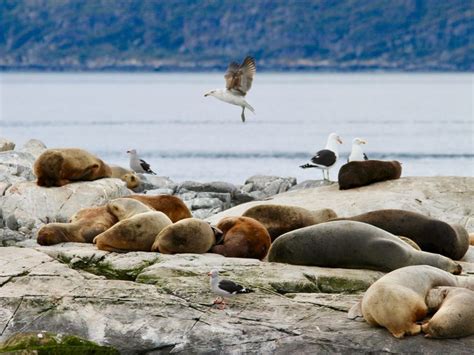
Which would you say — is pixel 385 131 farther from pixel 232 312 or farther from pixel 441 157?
pixel 232 312

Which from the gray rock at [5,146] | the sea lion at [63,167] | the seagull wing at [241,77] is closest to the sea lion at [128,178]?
the seagull wing at [241,77]

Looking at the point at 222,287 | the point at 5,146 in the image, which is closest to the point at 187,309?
the point at 222,287

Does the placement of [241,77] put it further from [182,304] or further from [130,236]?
[182,304]

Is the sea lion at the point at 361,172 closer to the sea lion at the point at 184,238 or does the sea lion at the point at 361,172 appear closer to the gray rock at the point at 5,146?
the sea lion at the point at 184,238

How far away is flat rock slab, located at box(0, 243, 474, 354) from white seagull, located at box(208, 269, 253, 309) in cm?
11

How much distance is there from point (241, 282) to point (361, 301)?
136cm

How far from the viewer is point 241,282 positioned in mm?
11750

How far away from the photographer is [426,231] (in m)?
13.5

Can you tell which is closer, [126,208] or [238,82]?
Answer: [126,208]

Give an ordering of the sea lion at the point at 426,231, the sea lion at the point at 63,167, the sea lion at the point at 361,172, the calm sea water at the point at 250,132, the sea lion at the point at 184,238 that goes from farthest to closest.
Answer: the calm sea water at the point at 250,132 < the sea lion at the point at 63,167 < the sea lion at the point at 361,172 < the sea lion at the point at 426,231 < the sea lion at the point at 184,238

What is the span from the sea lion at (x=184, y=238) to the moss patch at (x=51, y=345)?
7.28 ft

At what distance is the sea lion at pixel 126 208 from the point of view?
14.3 metres

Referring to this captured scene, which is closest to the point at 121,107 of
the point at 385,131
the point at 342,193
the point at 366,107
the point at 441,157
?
the point at 366,107

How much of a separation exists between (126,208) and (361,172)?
346 cm
